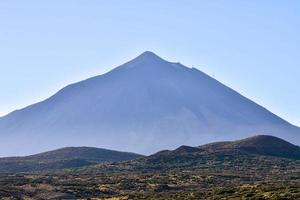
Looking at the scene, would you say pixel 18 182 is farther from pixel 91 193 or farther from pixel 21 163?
pixel 21 163

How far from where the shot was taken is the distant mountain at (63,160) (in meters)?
140

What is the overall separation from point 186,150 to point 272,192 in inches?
3271

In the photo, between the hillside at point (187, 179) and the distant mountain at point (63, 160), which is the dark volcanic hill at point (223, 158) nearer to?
the hillside at point (187, 179)

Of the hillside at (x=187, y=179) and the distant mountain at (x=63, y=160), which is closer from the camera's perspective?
the hillside at (x=187, y=179)

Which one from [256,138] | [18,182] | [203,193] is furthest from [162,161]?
[203,193]

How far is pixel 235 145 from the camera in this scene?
465 ft

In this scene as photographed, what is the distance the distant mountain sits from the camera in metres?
140

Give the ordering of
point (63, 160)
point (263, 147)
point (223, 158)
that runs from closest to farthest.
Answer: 1. point (223, 158)
2. point (263, 147)
3. point (63, 160)

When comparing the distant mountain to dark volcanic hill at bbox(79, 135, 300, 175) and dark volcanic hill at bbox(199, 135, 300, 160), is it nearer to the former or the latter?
dark volcanic hill at bbox(79, 135, 300, 175)

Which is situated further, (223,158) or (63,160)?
(63,160)

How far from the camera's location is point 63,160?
488 ft

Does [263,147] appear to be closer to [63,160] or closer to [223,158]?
[223,158]

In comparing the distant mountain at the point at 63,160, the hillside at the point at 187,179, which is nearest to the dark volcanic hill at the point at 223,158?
the hillside at the point at 187,179

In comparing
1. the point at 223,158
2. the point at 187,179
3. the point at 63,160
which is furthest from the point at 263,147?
the point at 187,179
